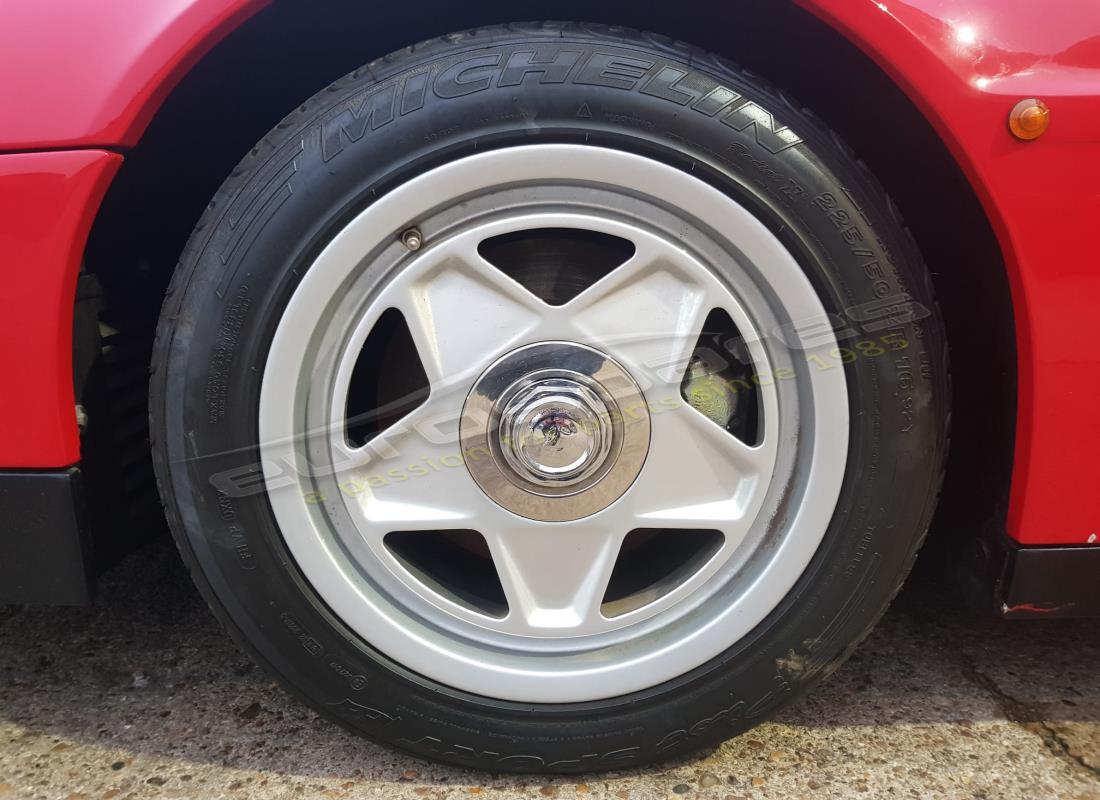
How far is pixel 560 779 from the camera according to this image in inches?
44.9

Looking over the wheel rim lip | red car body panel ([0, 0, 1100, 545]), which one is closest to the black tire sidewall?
the wheel rim lip

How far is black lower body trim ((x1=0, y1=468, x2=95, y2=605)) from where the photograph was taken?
1.05 meters

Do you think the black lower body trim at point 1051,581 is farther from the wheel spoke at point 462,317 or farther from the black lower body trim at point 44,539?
the black lower body trim at point 44,539

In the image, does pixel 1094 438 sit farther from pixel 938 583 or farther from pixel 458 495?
pixel 458 495

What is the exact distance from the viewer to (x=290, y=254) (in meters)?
0.99

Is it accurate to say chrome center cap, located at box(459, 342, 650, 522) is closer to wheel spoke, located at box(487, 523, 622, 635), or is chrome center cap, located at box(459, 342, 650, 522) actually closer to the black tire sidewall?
wheel spoke, located at box(487, 523, 622, 635)

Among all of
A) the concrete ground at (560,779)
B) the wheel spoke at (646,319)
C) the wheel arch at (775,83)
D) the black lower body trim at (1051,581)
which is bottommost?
the concrete ground at (560,779)

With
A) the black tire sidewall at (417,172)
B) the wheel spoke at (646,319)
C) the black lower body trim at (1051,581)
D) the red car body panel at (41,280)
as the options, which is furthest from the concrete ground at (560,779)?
the wheel spoke at (646,319)

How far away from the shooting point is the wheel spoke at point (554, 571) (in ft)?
3.57

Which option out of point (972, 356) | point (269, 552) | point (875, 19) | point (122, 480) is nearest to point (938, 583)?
point (972, 356)

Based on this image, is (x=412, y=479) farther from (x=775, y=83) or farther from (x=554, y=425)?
(x=775, y=83)

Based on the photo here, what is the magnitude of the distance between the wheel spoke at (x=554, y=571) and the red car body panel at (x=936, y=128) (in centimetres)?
60

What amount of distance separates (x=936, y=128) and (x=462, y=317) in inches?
25.7

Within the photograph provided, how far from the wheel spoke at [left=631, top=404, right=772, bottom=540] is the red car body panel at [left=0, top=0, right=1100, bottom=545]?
37 cm
